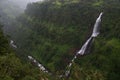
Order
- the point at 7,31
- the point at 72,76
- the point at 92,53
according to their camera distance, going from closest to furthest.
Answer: the point at 72,76, the point at 92,53, the point at 7,31

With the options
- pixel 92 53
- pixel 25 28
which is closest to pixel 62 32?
pixel 92 53

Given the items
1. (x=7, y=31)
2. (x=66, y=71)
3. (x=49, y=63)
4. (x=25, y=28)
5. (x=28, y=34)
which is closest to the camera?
(x=66, y=71)

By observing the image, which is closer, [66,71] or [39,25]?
[66,71]

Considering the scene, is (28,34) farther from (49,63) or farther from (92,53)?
(92,53)

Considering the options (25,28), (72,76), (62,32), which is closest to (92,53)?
(72,76)

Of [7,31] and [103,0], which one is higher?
[103,0]

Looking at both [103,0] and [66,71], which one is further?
[103,0]

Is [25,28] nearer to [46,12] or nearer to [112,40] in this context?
[46,12]
